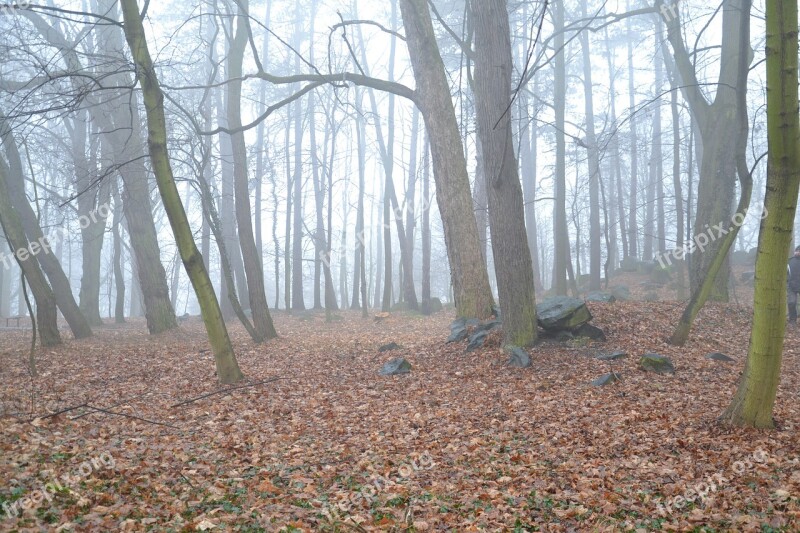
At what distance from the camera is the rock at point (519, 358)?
8.21 meters

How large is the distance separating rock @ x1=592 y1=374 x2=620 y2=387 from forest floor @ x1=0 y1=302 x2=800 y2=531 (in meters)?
0.13

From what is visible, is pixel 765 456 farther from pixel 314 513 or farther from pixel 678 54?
pixel 678 54

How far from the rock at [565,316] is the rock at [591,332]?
0.08m

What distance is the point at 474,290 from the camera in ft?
36.7

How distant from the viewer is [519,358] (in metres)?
8.32

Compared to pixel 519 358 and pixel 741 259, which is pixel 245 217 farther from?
pixel 741 259

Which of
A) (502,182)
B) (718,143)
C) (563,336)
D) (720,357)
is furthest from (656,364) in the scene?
(718,143)

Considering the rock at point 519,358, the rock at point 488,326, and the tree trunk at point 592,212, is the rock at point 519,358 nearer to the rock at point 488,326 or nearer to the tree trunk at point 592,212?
the rock at point 488,326

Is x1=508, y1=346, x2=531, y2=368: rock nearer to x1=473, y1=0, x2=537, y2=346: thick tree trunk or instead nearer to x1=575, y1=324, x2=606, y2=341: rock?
x1=473, y1=0, x2=537, y2=346: thick tree trunk

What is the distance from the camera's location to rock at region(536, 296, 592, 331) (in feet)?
29.0

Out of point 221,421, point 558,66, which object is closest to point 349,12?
point 558,66

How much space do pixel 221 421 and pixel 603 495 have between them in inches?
168

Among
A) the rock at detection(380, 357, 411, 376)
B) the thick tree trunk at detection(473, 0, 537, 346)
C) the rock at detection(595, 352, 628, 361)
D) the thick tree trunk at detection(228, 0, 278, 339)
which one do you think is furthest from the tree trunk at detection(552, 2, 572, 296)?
the rock at detection(380, 357, 411, 376)
